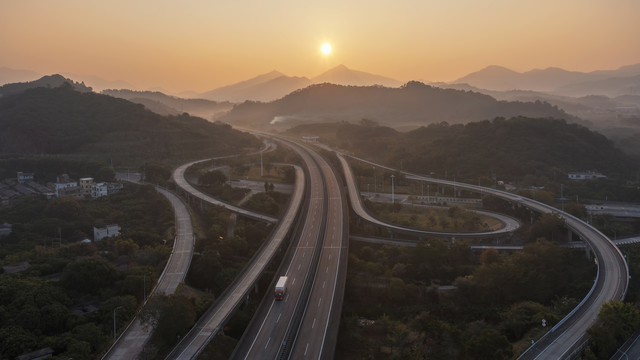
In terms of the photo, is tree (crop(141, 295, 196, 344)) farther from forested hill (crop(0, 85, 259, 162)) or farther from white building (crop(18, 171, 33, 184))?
forested hill (crop(0, 85, 259, 162))

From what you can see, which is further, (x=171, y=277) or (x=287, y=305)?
(x=171, y=277)

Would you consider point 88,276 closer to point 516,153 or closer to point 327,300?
point 327,300

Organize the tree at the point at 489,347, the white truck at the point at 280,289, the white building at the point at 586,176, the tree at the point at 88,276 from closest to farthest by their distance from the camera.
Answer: the tree at the point at 489,347 → the white truck at the point at 280,289 → the tree at the point at 88,276 → the white building at the point at 586,176

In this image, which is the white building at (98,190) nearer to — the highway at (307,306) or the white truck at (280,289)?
the highway at (307,306)

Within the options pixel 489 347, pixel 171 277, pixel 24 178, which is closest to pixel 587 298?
pixel 489 347

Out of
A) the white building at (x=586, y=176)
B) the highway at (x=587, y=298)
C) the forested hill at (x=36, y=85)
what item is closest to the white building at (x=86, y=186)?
the highway at (x=587, y=298)

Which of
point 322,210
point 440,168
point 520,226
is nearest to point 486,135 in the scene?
point 440,168
